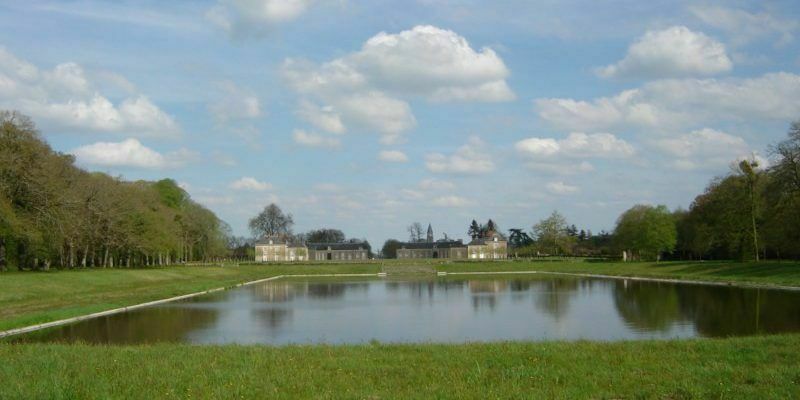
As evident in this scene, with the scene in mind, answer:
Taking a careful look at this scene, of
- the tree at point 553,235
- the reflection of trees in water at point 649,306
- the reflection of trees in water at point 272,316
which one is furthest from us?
the tree at point 553,235

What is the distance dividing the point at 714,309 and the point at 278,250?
112187 mm

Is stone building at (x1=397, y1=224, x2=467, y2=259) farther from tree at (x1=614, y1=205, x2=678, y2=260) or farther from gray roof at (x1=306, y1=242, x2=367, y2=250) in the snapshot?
tree at (x1=614, y1=205, x2=678, y2=260)

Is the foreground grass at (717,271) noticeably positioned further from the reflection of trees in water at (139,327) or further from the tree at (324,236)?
the tree at (324,236)

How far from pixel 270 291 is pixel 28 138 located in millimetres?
19012

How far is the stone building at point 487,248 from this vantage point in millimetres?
148625

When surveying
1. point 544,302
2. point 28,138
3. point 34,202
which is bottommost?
point 544,302

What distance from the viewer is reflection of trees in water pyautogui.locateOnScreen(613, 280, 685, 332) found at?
25594mm

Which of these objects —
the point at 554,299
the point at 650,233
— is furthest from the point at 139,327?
the point at 650,233

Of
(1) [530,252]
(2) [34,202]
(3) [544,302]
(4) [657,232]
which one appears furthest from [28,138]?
(1) [530,252]

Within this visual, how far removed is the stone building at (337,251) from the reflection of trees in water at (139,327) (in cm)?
11887

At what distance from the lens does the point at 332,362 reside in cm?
1359

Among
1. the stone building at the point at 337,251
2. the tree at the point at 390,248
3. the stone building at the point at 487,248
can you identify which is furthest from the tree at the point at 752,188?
the tree at the point at 390,248

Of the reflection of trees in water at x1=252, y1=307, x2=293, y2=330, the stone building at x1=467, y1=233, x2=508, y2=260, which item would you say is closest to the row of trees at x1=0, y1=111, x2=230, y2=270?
the reflection of trees in water at x1=252, y1=307, x2=293, y2=330

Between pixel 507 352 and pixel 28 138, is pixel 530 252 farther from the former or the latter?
pixel 507 352
